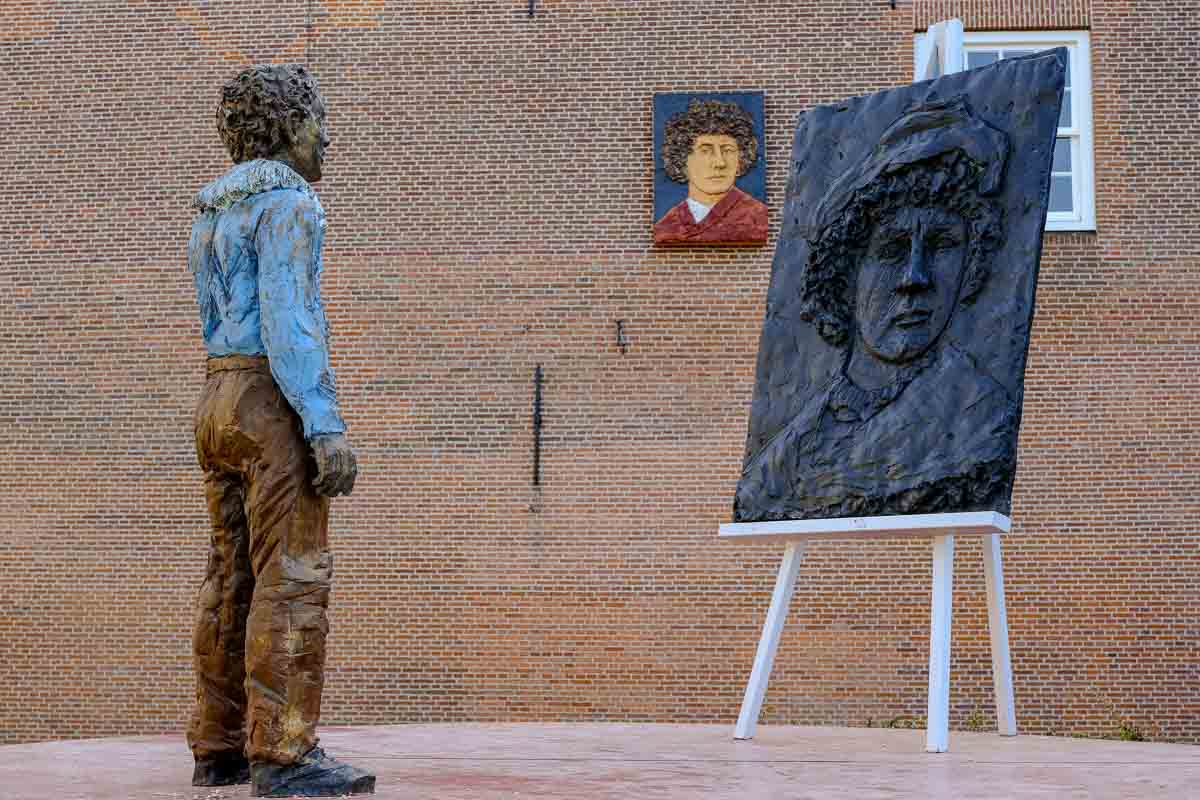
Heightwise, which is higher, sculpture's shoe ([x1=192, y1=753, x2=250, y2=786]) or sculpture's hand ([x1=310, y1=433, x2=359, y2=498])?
sculpture's hand ([x1=310, y1=433, x2=359, y2=498])

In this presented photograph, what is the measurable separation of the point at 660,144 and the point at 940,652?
27.1 ft

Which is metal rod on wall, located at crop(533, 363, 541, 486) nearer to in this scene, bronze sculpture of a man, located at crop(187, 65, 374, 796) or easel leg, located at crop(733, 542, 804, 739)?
easel leg, located at crop(733, 542, 804, 739)

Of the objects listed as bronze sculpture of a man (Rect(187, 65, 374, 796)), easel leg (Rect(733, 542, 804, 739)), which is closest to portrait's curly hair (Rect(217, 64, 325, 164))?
bronze sculpture of a man (Rect(187, 65, 374, 796))

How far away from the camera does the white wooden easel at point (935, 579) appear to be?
676 cm

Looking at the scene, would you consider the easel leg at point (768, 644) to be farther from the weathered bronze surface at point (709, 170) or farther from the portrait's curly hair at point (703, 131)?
the portrait's curly hair at point (703, 131)

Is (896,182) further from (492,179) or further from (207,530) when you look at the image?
(207,530)

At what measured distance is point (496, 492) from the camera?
14016mm

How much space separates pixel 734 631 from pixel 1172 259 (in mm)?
5172

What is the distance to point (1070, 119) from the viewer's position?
47.1ft

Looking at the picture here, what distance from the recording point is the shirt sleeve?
475cm

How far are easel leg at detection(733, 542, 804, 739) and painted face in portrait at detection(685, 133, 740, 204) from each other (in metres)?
7.10

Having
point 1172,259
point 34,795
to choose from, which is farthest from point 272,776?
point 1172,259

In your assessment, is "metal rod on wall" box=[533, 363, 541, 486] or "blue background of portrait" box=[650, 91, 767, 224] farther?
"blue background of portrait" box=[650, 91, 767, 224]

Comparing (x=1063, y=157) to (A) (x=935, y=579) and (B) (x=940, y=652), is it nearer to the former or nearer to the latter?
(A) (x=935, y=579)
